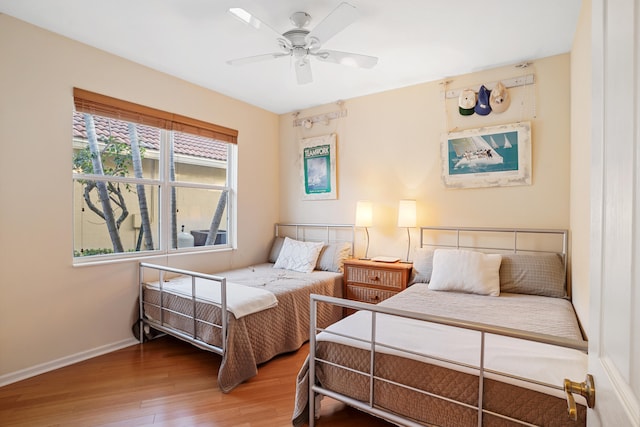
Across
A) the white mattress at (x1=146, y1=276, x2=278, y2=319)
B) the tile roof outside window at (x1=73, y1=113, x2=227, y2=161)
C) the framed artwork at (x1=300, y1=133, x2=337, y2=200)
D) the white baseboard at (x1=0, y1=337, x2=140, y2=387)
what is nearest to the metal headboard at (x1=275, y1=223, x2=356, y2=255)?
the framed artwork at (x1=300, y1=133, x2=337, y2=200)

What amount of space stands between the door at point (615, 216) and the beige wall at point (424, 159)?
2.38 meters

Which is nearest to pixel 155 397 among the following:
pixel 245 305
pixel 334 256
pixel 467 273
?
pixel 245 305

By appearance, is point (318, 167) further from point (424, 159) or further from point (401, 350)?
point (401, 350)

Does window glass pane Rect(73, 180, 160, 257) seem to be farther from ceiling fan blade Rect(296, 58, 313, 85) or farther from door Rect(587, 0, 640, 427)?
door Rect(587, 0, 640, 427)

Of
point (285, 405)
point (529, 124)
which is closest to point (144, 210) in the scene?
point (285, 405)

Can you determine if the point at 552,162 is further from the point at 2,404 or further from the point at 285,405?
the point at 2,404

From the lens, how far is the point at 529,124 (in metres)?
2.80

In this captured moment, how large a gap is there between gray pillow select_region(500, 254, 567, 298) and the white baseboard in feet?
10.8

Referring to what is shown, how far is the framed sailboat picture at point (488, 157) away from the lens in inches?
112

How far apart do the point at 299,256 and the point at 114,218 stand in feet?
6.10

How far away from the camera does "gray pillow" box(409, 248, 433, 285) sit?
2939 mm

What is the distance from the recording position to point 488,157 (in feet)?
9.79

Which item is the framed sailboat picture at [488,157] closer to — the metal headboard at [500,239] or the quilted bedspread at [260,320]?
the metal headboard at [500,239]

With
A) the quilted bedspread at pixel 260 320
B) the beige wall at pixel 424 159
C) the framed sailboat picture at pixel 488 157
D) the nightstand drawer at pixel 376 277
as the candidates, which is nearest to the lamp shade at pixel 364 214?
the beige wall at pixel 424 159
